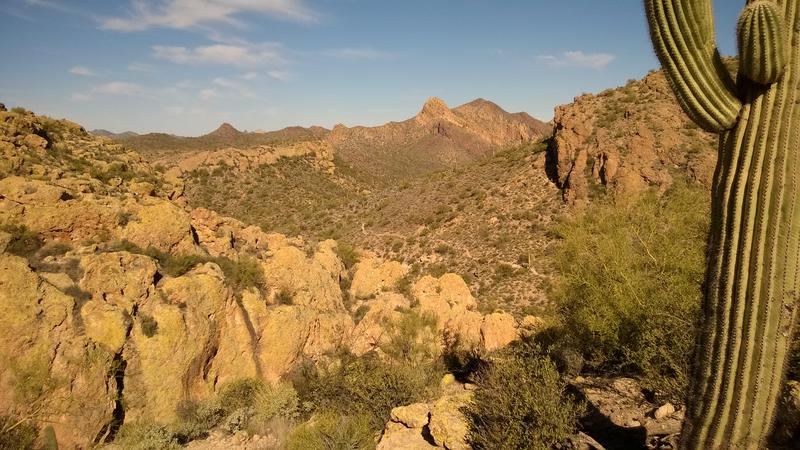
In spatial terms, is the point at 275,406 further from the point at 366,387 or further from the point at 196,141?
the point at 196,141

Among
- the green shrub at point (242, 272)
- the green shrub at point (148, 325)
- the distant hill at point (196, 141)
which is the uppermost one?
the distant hill at point (196, 141)

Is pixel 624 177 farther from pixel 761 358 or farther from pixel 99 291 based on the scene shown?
pixel 99 291

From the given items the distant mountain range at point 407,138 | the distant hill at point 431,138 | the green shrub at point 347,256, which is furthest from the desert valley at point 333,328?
the distant hill at point 431,138

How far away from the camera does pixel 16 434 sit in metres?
6.24

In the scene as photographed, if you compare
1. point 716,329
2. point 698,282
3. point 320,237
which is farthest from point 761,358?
point 320,237

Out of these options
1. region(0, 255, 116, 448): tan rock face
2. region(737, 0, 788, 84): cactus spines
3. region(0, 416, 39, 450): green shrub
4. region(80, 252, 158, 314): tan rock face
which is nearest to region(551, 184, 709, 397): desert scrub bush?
region(737, 0, 788, 84): cactus spines

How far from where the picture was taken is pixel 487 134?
10256 centimetres

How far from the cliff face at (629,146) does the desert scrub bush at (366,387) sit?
493 inches

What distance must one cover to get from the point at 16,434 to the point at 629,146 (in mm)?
22097

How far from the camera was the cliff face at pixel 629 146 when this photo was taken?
18.4 m

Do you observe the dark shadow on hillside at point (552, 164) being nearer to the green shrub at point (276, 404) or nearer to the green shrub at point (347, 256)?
the green shrub at point (347, 256)

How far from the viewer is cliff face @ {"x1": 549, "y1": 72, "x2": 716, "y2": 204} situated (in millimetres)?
18359

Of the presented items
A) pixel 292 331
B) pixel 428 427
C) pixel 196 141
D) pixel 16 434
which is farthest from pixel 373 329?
pixel 196 141

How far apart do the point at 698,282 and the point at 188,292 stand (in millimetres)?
9677
